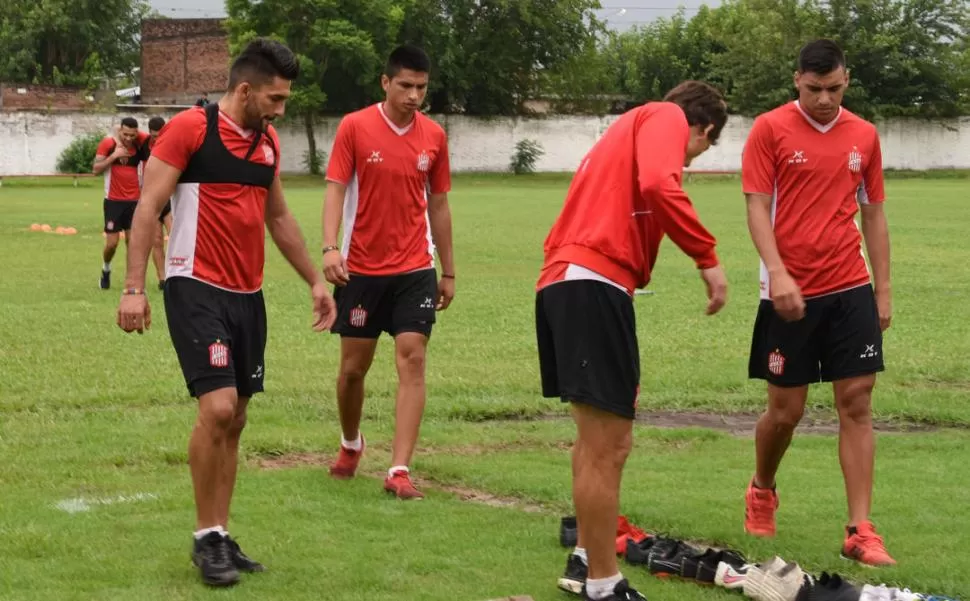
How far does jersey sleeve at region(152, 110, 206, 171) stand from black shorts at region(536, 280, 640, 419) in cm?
186

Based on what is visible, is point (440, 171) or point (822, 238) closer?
point (822, 238)

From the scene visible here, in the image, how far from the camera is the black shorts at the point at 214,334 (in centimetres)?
634

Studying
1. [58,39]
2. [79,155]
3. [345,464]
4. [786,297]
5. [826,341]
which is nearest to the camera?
[786,297]

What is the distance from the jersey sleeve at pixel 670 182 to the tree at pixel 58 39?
90.3 m

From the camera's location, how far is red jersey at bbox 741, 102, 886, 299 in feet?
22.9

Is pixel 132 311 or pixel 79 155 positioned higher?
pixel 132 311

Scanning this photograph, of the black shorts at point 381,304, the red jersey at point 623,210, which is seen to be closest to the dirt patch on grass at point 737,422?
the black shorts at point 381,304

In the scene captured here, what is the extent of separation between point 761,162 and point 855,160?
1.53 feet

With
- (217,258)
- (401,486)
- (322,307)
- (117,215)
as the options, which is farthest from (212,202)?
(117,215)

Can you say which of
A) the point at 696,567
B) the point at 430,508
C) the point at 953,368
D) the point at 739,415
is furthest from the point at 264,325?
the point at 953,368

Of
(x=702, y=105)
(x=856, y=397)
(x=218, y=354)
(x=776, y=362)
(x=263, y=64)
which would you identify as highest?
(x=263, y=64)

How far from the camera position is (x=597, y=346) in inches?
221

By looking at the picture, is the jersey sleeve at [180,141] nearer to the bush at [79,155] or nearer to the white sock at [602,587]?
the white sock at [602,587]

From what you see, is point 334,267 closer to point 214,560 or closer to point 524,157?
point 214,560
